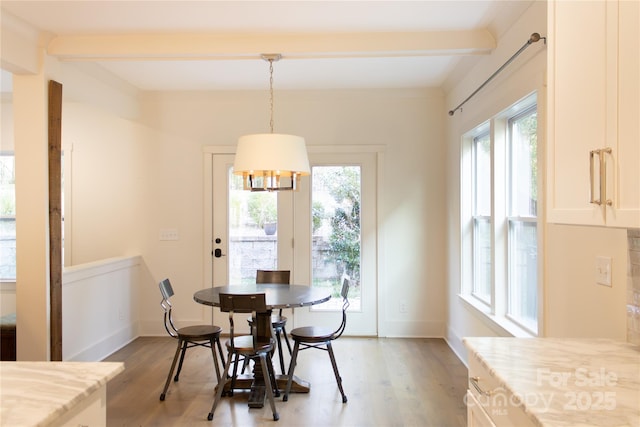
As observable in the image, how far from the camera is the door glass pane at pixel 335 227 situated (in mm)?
4969

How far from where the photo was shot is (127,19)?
120 inches

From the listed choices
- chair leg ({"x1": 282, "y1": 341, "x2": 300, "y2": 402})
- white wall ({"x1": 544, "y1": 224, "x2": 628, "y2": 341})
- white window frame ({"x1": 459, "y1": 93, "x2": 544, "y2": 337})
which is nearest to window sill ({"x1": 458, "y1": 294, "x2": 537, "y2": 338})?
white window frame ({"x1": 459, "y1": 93, "x2": 544, "y2": 337})

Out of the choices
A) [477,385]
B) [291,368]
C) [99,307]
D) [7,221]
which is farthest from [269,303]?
[7,221]

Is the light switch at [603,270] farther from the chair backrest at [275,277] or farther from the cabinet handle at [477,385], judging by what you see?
the chair backrest at [275,277]

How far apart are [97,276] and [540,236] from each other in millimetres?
3687

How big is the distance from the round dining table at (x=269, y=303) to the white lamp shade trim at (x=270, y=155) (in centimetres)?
87

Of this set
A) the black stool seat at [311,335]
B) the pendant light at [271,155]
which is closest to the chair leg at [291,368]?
the black stool seat at [311,335]

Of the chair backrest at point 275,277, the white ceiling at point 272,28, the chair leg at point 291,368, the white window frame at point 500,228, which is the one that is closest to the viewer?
the white ceiling at point 272,28

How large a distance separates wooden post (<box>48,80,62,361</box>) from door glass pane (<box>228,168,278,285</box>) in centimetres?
188

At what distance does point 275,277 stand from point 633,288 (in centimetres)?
286

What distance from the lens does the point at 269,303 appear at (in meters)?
3.07

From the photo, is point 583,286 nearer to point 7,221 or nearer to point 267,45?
point 267,45

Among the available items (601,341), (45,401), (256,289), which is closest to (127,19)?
(256,289)

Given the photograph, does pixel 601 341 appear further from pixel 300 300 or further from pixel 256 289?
pixel 256 289
